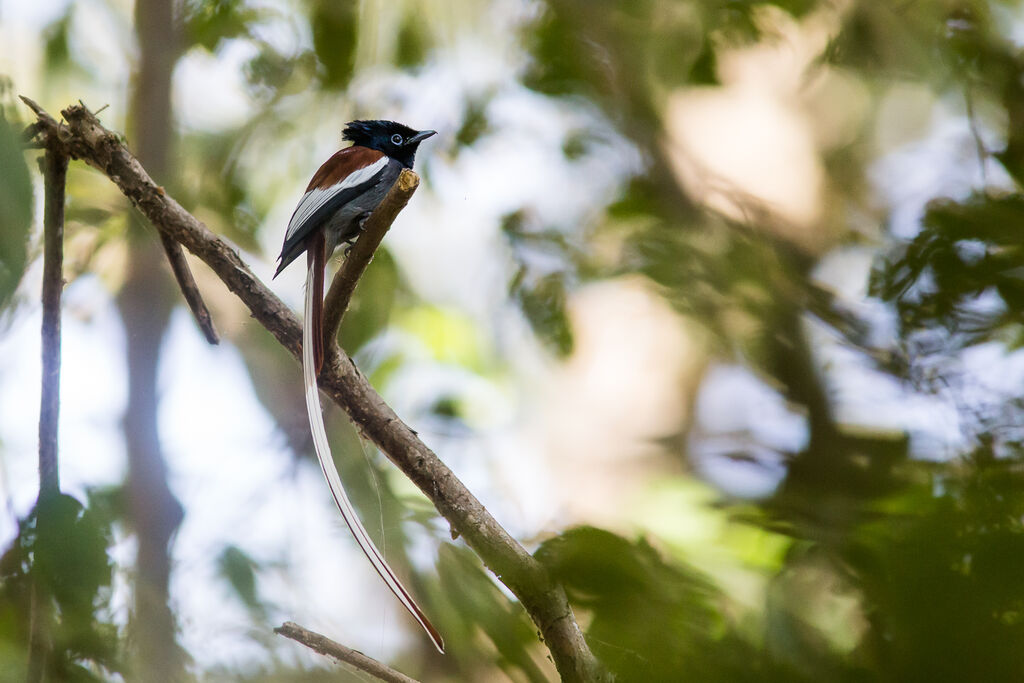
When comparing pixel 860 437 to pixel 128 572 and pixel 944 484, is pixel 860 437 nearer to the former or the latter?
pixel 944 484

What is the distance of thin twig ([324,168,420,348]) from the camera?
0.69 meters

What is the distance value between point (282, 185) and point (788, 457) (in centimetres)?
117

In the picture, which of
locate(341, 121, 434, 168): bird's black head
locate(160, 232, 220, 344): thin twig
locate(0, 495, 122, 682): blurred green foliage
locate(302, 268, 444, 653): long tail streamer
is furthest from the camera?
locate(341, 121, 434, 168): bird's black head

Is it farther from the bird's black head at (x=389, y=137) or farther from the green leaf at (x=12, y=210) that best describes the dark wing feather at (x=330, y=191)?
the green leaf at (x=12, y=210)

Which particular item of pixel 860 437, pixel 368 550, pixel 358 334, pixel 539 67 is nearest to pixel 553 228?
pixel 539 67

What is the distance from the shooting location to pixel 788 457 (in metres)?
0.36

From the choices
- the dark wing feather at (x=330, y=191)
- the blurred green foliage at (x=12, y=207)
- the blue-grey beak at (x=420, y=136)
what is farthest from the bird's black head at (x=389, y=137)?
the blurred green foliage at (x=12, y=207)

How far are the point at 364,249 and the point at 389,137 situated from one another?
1.48 ft

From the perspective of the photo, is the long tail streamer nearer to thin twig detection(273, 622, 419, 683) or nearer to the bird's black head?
thin twig detection(273, 622, 419, 683)

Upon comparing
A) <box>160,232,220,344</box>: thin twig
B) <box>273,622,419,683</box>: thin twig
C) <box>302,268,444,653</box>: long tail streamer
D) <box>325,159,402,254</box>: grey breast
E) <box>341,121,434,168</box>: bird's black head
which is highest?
<box>341,121,434,168</box>: bird's black head

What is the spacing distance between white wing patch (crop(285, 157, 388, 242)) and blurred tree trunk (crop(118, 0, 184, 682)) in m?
0.24

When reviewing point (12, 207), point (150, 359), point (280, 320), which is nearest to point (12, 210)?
point (12, 207)

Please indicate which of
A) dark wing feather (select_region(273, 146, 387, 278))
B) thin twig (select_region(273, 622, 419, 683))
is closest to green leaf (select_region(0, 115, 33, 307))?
dark wing feather (select_region(273, 146, 387, 278))

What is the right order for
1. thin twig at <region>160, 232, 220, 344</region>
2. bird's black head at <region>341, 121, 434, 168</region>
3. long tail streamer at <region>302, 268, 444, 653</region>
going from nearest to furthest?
long tail streamer at <region>302, 268, 444, 653</region> → thin twig at <region>160, 232, 220, 344</region> → bird's black head at <region>341, 121, 434, 168</region>
